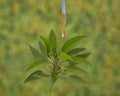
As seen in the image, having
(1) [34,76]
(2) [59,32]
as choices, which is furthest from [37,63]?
(2) [59,32]

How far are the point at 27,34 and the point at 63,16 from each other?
193mm

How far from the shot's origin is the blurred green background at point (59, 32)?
4.79 feet

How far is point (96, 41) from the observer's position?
5.02 feet

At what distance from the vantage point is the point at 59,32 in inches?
58.7

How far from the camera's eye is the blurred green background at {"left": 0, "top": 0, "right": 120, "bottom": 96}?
1.46 meters

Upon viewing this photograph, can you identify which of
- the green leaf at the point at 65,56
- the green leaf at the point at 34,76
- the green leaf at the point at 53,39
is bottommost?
the green leaf at the point at 34,76

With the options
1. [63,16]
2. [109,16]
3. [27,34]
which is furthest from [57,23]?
[109,16]

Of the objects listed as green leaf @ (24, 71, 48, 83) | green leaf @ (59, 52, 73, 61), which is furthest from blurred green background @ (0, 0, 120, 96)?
green leaf @ (59, 52, 73, 61)

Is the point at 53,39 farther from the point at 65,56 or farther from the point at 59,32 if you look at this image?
the point at 59,32

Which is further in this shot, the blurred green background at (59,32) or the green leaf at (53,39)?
the blurred green background at (59,32)

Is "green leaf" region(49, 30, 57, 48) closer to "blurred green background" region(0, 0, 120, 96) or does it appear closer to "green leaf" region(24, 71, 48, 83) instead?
"green leaf" region(24, 71, 48, 83)

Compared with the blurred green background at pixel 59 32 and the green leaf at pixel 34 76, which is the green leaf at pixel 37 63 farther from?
the blurred green background at pixel 59 32

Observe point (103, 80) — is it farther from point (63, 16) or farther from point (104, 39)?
point (63, 16)

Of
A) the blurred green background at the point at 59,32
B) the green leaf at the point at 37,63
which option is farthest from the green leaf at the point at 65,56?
the blurred green background at the point at 59,32
